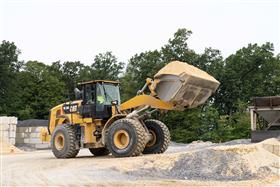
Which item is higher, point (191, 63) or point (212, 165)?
point (191, 63)

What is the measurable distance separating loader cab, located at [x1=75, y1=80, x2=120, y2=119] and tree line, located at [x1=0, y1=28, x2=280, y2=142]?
841 inches

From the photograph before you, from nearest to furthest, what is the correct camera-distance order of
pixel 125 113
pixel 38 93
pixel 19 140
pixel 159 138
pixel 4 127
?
1. pixel 125 113
2. pixel 159 138
3. pixel 4 127
4. pixel 19 140
5. pixel 38 93

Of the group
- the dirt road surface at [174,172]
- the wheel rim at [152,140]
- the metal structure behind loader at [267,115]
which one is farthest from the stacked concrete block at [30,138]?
the dirt road surface at [174,172]

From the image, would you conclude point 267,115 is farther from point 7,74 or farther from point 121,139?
point 7,74

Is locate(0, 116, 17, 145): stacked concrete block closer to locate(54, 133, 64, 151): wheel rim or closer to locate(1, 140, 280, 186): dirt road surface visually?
locate(54, 133, 64, 151): wheel rim

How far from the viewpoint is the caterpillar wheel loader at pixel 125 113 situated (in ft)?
42.7

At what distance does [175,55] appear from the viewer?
139ft

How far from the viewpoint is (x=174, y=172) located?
10.2 meters

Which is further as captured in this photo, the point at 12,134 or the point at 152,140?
the point at 12,134

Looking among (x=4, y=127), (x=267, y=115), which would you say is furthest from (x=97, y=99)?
(x=4, y=127)

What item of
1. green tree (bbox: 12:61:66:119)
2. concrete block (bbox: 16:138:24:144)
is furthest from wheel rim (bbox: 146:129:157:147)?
green tree (bbox: 12:61:66:119)

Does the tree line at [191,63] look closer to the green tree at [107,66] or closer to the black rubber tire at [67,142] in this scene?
the green tree at [107,66]

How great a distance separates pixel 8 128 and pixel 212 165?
17887 mm

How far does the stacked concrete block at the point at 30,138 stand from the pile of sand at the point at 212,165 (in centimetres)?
1671
